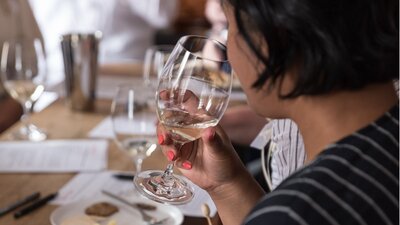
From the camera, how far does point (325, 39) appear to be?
62cm

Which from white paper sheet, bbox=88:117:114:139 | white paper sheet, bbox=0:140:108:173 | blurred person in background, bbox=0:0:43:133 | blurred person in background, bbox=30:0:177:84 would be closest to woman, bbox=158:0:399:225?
white paper sheet, bbox=0:140:108:173

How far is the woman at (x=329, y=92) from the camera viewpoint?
0.60 m

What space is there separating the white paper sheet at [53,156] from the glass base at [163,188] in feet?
0.89

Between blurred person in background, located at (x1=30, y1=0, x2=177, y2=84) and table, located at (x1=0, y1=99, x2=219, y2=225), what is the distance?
1.44 m

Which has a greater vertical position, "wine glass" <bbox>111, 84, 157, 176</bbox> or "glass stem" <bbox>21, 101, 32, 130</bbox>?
"wine glass" <bbox>111, 84, 157, 176</bbox>

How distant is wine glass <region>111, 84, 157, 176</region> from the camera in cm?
114

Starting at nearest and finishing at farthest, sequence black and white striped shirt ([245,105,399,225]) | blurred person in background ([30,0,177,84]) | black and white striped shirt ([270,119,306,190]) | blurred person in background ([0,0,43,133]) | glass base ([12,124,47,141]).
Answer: black and white striped shirt ([245,105,399,225]) → black and white striped shirt ([270,119,306,190]) → glass base ([12,124,47,141]) → blurred person in background ([0,0,43,133]) → blurred person in background ([30,0,177,84])

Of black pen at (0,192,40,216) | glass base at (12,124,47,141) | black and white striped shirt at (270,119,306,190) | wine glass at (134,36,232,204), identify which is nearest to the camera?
wine glass at (134,36,232,204)

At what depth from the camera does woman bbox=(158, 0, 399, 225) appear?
0.60 m

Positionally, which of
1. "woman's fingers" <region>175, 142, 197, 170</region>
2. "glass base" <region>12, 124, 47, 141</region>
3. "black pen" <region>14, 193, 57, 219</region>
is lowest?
"glass base" <region>12, 124, 47, 141</region>

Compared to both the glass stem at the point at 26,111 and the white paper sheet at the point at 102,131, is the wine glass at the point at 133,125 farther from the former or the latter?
the glass stem at the point at 26,111

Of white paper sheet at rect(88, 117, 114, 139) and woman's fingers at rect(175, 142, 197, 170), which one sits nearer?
woman's fingers at rect(175, 142, 197, 170)

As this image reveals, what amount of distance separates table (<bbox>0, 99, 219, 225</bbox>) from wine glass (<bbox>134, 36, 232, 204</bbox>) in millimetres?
116

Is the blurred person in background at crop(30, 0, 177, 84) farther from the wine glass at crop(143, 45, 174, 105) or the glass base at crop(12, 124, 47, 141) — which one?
the glass base at crop(12, 124, 47, 141)
